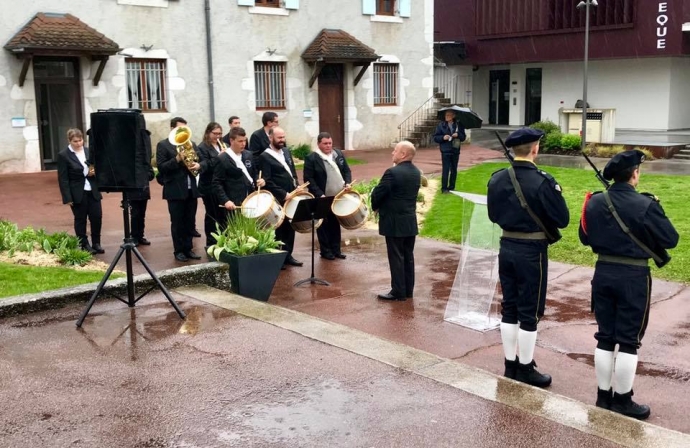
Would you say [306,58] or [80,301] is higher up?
[306,58]

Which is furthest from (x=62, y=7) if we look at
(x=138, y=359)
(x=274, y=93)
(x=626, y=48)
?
(x=626, y=48)

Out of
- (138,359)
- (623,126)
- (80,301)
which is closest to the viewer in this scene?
(138,359)

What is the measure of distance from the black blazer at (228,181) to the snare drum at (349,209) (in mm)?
1115

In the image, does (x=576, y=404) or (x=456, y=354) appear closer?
(x=576, y=404)

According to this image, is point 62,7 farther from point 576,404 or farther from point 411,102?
point 576,404

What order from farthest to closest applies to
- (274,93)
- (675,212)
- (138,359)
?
1. (274,93)
2. (675,212)
3. (138,359)

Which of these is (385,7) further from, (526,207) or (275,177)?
(526,207)

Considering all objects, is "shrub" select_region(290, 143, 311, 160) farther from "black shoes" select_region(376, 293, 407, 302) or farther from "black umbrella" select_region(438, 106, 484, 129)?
"black shoes" select_region(376, 293, 407, 302)

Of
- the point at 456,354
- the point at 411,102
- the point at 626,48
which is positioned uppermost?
the point at 626,48

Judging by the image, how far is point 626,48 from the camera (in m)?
28.3

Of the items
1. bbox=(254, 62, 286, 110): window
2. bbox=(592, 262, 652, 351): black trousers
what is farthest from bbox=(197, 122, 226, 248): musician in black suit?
bbox=(254, 62, 286, 110): window

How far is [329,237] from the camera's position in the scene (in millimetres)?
10242

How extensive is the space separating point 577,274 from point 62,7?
14.8 m

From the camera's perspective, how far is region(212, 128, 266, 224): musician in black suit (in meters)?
9.09
